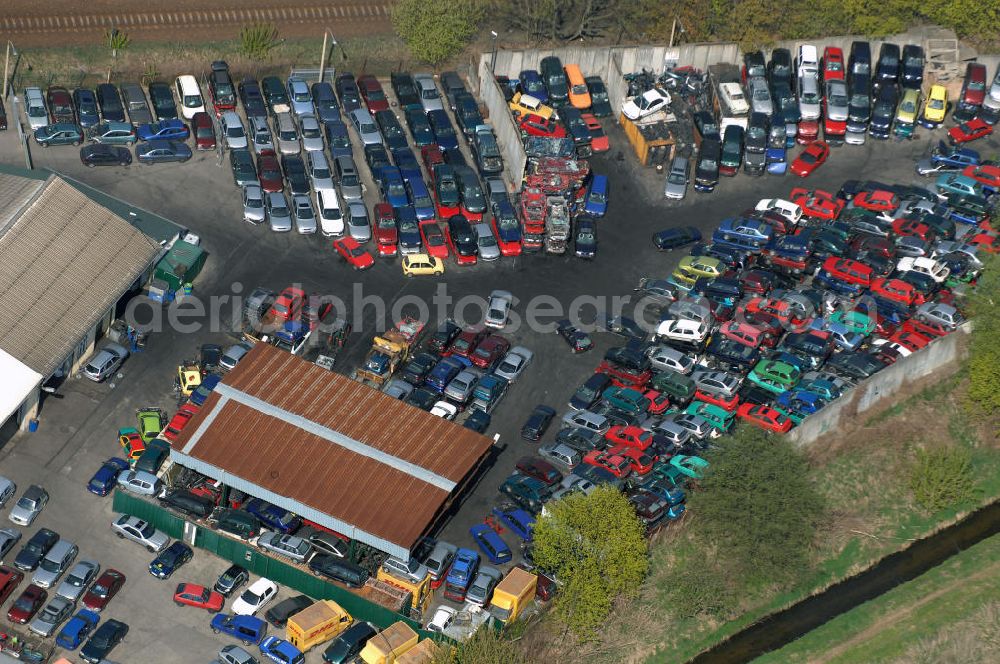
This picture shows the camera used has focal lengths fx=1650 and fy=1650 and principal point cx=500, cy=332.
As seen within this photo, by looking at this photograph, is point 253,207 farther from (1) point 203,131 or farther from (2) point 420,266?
(2) point 420,266

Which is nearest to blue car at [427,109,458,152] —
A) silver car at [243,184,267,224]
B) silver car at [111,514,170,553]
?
silver car at [243,184,267,224]

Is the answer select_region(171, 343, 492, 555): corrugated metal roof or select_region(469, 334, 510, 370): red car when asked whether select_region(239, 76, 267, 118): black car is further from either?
select_region(171, 343, 492, 555): corrugated metal roof

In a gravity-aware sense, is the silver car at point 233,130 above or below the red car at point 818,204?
above

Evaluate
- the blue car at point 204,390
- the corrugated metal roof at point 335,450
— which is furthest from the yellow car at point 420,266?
the blue car at point 204,390

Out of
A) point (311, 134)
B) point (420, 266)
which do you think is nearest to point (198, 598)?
point (420, 266)

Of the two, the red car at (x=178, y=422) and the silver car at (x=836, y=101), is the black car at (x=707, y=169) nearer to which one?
the silver car at (x=836, y=101)
